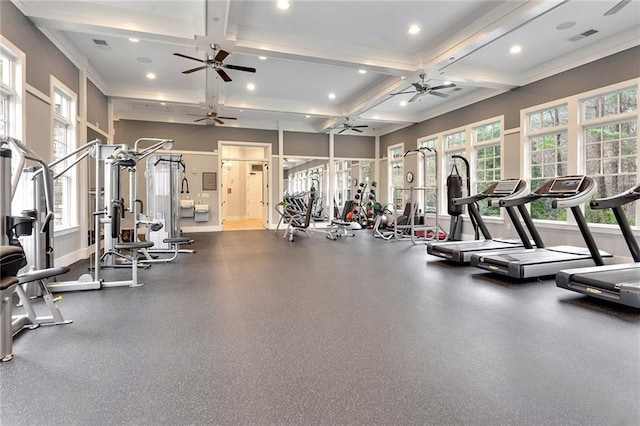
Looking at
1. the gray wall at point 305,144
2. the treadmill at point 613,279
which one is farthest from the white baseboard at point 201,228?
the treadmill at point 613,279

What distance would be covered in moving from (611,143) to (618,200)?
2406 mm

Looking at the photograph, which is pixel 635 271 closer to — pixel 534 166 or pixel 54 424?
pixel 534 166

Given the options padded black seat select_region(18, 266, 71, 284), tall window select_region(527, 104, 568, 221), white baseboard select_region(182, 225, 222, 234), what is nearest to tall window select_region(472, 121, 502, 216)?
tall window select_region(527, 104, 568, 221)

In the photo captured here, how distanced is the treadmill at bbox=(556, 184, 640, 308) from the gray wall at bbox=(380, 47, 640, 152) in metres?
2.71

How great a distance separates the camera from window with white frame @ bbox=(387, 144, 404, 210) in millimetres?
11226

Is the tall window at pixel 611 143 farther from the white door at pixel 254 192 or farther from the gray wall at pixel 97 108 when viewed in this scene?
the white door at pixel 254 192

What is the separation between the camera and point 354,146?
1227cm

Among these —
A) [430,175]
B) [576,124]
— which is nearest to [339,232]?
[430,175]

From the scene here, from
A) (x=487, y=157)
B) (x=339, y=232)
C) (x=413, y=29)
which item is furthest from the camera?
(x=339, y=232)

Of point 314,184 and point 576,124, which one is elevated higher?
point 576,124

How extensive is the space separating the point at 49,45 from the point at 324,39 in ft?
13.5

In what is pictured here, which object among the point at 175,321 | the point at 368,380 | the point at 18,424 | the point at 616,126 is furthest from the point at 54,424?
the point at 616,126

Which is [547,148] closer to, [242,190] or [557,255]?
[557,255]

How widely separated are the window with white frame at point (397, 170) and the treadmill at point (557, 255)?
21.0ft
